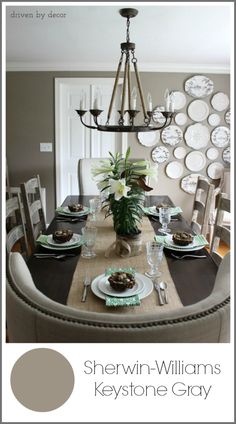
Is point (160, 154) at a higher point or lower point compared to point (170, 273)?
higher

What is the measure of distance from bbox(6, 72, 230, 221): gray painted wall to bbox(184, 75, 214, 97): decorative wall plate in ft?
0.17

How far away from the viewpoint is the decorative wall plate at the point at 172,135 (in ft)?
15.3

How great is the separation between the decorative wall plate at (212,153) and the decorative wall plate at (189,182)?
0.85 feet

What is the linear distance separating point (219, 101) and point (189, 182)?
1.04m

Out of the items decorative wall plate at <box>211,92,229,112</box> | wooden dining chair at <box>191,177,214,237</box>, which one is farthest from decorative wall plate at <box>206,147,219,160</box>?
wooden dining chair at <box>191,177,214,237</box>

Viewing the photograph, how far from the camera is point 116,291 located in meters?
1.33

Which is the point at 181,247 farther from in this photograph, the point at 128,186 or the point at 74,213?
the point at 74,213

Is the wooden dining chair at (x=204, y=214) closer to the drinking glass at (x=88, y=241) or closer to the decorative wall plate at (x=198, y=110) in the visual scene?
the drinking glass at (x=88, y=241)

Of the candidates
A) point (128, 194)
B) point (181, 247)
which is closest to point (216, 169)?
point (181, 247)

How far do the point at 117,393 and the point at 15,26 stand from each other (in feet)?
9.15

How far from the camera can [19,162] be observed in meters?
4.76

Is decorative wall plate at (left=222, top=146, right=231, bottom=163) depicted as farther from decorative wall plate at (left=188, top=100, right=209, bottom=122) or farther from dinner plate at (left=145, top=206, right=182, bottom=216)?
dinner plate at (left=145, top=206, right=182, bottom=216)

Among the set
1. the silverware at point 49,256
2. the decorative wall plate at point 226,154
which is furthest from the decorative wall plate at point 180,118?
the silverware at point 49,256

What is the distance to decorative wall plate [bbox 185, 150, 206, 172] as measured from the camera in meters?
4.73
